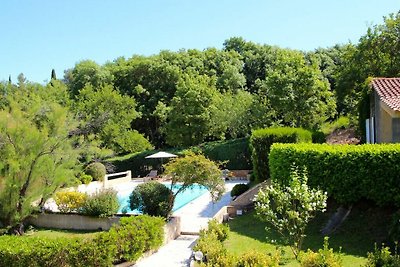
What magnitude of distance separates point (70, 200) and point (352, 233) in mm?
12746

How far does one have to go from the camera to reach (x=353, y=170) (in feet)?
45.5

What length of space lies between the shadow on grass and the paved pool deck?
2155 millimetres

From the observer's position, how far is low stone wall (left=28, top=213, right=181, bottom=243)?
17703 millimetres

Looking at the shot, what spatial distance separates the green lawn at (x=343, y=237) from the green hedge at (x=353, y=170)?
1.04 metres

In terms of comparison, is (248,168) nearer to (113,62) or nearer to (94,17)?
(94,17)

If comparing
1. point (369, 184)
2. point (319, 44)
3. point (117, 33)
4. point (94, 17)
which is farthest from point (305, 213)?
point (319, 44)

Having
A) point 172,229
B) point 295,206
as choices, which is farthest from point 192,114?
point 295,206

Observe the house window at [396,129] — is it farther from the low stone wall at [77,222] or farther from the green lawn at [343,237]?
the low stone wall at [77,222]

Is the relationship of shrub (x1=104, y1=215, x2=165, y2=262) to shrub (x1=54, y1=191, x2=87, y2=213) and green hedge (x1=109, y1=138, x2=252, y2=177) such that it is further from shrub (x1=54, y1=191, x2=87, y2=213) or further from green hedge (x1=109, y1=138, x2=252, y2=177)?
green hedge (x1=109, y1=138, x2=252, y2=177)

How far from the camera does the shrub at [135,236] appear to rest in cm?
1309

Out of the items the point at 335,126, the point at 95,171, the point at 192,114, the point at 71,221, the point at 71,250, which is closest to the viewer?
the point at 71,250

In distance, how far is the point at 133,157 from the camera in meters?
42.2

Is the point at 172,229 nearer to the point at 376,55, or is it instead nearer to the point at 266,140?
the point at 266,140

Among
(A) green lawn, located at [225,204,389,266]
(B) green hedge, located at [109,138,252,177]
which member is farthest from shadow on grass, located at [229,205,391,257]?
(B) green hedge, located at [109,138,252,177]
